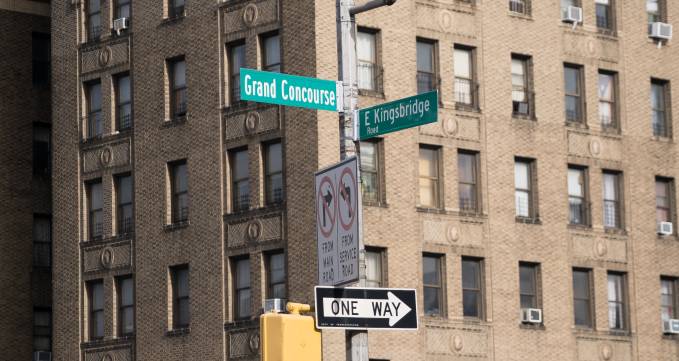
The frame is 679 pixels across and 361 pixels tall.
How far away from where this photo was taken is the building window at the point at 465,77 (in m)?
48.1

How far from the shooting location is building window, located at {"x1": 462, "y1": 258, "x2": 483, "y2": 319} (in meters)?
47.6

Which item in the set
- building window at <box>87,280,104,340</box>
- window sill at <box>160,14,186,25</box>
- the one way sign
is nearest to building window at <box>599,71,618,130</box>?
window sill at <box>160,14,186,25</box>

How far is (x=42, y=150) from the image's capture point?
57.7m

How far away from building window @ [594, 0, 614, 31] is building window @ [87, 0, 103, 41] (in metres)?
15.3

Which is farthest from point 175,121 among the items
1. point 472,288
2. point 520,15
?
point 520,15

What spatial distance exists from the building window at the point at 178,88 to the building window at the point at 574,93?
11257 mm

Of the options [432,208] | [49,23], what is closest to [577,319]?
[432,208]

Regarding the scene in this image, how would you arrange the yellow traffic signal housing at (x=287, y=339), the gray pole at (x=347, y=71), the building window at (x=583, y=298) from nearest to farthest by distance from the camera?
1. the yellow traffic signal housing at (x=287, y=339)
2. the gray pole at (x=347, y=71)
3. the building window at (x=583, y=298)

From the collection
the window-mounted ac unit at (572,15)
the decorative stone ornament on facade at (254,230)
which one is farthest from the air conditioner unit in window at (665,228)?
the decorative stone ornament on facade at (254,230)

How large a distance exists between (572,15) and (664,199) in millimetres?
6583

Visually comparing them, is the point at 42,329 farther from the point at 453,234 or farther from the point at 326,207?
the point at 326,207

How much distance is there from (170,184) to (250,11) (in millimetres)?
5825

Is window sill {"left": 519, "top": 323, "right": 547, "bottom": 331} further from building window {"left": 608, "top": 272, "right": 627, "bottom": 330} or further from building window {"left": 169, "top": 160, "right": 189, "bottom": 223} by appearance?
building window {"left": 169, "top": 160, "right": 189, "bottom": 223}

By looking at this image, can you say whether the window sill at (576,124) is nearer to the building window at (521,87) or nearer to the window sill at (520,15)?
the building window at (521,87)
